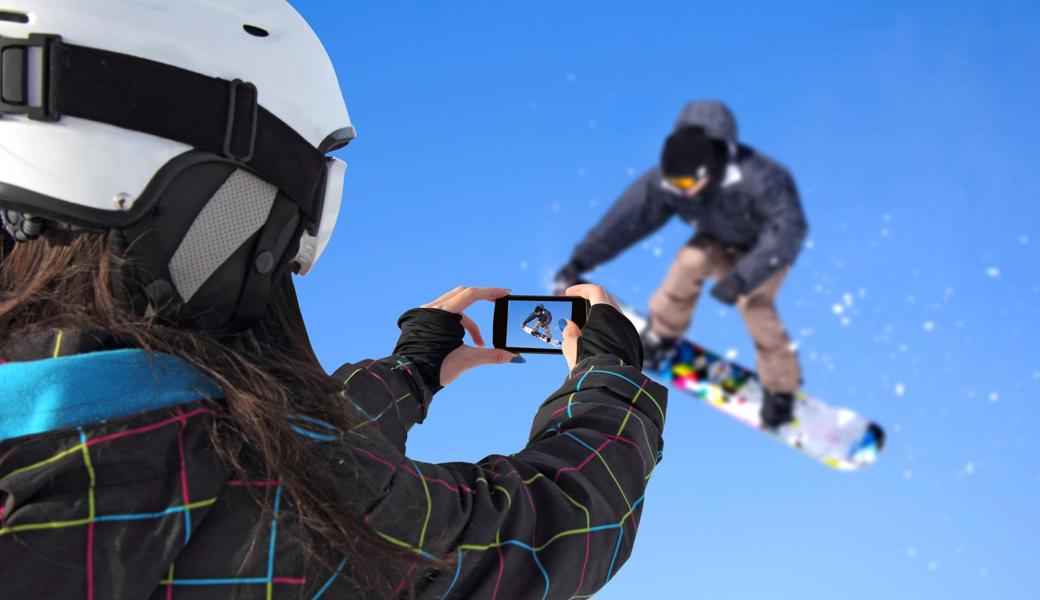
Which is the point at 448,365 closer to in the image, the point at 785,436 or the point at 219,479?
the point at 219,479

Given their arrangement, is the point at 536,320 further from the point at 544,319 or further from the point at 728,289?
the point at 728,289

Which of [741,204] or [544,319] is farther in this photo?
[741,204]

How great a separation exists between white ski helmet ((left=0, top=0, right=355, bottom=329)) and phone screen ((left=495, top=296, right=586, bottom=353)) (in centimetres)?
51

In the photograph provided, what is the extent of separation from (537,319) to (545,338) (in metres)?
0.03

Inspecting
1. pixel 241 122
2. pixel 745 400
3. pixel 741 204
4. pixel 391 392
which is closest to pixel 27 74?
pixel 241 122

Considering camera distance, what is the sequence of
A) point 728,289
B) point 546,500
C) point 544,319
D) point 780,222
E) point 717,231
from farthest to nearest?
point 717,231 < point 780,222 < point 728,289 < point 544,319 < point 546,500

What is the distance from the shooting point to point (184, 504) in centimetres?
75

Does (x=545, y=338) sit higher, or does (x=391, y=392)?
(x=545, y=338)

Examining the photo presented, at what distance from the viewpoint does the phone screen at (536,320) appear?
146 cm

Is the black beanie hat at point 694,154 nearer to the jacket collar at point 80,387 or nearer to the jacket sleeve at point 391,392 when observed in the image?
the jacket sleeve at point 391,392

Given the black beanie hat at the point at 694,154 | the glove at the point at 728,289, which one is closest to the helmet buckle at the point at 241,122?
the glove at the point at 728,289

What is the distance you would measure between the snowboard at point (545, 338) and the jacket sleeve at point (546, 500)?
9.7 inches

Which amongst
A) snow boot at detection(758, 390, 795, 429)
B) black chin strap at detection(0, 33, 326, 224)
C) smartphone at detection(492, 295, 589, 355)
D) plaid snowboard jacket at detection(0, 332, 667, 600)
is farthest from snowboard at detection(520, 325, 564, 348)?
snow boot at detection(758, 390, 795, 429)

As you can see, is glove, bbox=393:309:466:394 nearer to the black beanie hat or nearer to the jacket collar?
the jacket collar
